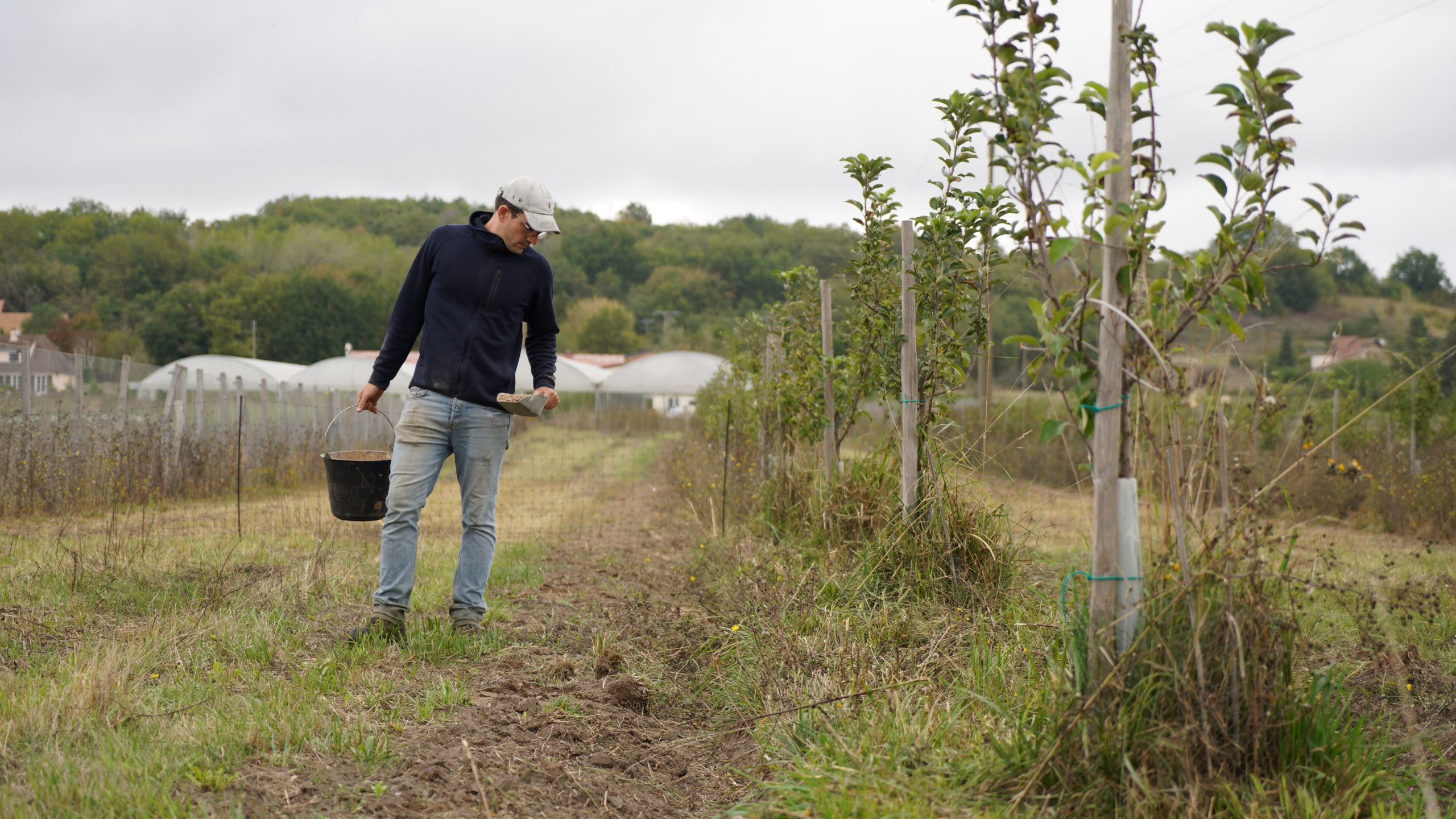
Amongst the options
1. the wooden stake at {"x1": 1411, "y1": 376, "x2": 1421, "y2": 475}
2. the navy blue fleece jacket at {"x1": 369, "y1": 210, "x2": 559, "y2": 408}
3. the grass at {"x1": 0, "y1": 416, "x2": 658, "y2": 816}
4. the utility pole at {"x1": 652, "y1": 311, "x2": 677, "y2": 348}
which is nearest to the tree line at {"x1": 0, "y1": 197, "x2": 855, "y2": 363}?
the utility pole at {"x1": 652, "y1": 311, "x2": 677, "y2": 348}

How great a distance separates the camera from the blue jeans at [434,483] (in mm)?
4102

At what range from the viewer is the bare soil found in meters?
2.55

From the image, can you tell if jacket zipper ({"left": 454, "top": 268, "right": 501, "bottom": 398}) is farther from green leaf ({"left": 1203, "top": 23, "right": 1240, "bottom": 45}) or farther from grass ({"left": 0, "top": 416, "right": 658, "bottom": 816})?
green leaf ({"left": 1203, "top": 23, "right": 1240, "bottom": 45})

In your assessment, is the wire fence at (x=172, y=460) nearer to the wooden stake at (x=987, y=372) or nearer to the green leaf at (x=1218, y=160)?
the wooden stake at (x=987, y=372)

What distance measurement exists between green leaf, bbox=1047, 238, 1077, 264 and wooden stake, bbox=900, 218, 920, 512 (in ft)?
7.86

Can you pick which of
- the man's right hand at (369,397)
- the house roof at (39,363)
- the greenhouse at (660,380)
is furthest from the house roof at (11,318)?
the man's right hand at (369,397)

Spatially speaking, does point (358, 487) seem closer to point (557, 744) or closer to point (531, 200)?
point (531, 200)

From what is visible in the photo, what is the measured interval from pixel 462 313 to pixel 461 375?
25 cm

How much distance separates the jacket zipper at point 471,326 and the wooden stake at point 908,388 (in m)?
1.87

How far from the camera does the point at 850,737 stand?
109 inches

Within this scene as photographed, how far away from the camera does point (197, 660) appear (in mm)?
3605

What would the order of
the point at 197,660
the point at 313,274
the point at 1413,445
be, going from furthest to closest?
1. the point at 313,274
2. the point at 1413,445
3. the point at 197,660

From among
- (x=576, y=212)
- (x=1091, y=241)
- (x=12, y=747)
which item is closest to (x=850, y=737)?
(x=1091, y=241)

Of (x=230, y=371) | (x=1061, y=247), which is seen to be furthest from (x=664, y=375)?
(x=1061, y=247)
